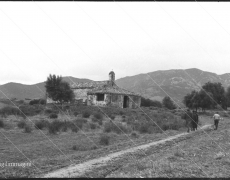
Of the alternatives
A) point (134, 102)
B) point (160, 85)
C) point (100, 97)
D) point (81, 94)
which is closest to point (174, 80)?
point (160, 85)

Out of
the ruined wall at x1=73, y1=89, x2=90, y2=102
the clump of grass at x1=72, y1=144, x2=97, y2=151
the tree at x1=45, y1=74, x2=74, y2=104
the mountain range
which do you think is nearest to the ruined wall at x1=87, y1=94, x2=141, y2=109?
the ruined wall at x1=73, y1=89, x2=90, y2=102

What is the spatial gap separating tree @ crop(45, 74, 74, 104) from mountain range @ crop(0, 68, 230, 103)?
37942 millimetres

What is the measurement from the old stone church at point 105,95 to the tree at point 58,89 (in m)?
4.97

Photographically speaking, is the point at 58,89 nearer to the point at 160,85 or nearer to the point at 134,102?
the point at 134,102

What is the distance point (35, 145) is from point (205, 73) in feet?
552

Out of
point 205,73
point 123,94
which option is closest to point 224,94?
point 123,94

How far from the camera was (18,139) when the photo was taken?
12.2 metres

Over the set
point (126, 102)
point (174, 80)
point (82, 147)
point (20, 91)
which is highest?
point (174, 80)

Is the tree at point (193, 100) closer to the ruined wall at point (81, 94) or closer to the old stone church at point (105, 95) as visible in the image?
the old stone church at point (105, 95)

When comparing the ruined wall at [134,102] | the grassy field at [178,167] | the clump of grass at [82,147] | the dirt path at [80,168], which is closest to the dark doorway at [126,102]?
the ruined wall at [134,102]

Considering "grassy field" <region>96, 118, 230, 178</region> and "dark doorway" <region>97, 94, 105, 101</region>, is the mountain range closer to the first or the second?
"dark doorway" <region>97, 94, 105, 101</region>

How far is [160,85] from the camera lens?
139m

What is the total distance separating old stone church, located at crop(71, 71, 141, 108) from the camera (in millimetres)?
42250

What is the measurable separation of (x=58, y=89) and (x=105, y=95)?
7.63 metres
